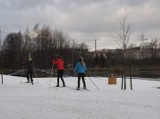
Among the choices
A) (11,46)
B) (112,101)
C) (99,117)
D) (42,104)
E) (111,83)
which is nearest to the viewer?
(99,117)

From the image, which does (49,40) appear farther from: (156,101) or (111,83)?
(156,101)

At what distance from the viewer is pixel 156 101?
47.8ft

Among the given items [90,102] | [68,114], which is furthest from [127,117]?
[90,102]

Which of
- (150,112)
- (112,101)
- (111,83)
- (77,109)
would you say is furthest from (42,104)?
(111,83)

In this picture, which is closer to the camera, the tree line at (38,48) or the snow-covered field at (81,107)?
the snow-covered field at (81,107)

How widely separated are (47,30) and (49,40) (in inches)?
121

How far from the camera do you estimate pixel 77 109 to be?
12.2 metres

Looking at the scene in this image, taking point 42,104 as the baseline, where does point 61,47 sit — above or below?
above

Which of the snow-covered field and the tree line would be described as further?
the tree line

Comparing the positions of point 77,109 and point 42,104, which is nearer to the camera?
point 77,109

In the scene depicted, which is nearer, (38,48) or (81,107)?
(81,107)

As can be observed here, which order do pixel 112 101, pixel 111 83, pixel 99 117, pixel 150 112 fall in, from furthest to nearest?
1. pixel 111 83
2. pixel 112 101
3. pixel 150 112
4. pixel 99 117

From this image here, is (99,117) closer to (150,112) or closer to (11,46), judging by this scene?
(150,112)

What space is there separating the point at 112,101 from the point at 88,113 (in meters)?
2.89
